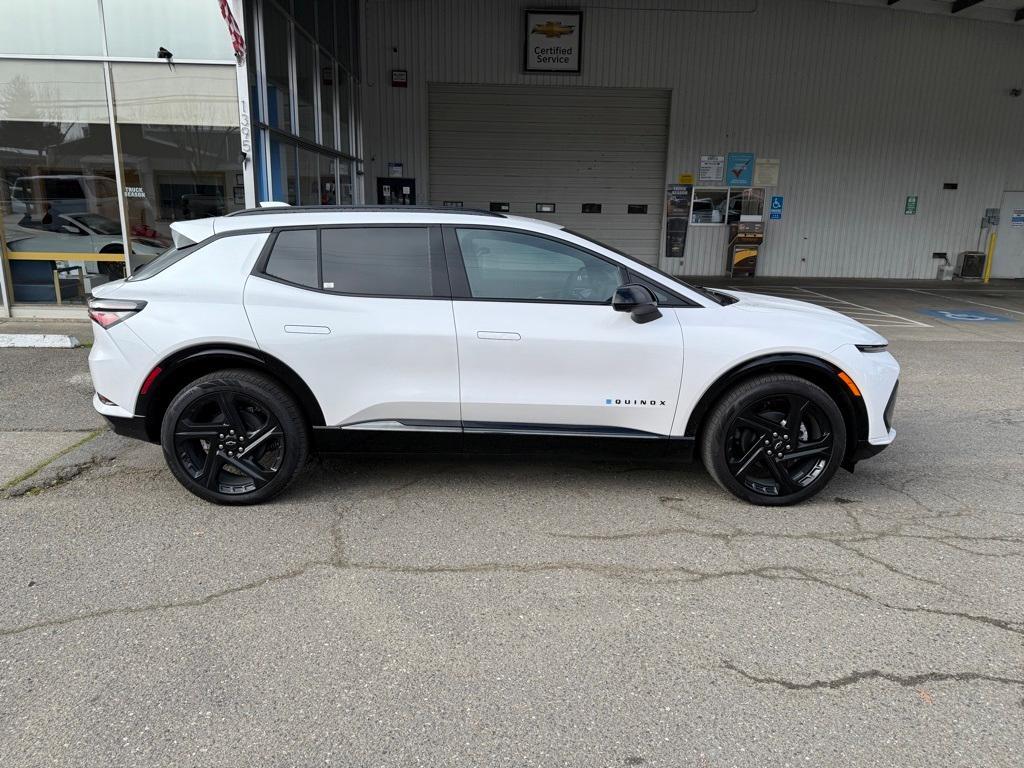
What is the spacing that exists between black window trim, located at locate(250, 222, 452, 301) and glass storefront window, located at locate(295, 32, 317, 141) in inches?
290

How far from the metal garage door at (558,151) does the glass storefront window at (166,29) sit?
8.87 m

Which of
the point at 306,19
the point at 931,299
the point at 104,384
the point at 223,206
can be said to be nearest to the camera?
the point at 104,384

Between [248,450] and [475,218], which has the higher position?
[475,218]

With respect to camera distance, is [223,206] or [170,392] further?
[223,206]

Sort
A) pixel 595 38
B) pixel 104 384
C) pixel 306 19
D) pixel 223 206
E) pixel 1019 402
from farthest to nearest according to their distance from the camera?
pixel 595 38 → pixel 306 19 → pixel 223 206 → pixel 1019 402 → pixel 104 384

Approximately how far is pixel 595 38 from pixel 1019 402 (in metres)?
13.2

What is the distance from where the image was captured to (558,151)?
673 inches

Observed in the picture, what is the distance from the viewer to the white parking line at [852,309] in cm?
1116

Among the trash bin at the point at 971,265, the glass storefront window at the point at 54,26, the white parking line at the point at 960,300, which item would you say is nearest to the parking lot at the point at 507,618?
the glass storefront window at the point at 54,26

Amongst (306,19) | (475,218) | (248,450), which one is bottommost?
(248,450)

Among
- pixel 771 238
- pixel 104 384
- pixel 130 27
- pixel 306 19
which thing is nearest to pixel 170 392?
pixel 104 384

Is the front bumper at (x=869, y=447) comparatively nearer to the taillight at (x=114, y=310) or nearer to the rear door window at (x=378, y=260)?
the rear door window at (x=378, y=260)

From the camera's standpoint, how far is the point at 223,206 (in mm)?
9180

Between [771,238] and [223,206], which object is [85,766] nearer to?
[223,206]
